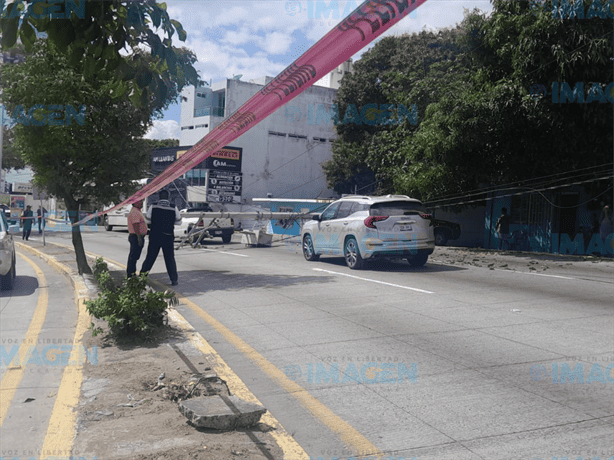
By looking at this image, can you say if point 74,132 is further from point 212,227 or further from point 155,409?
point 212,227

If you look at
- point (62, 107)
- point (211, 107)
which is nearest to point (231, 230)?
point (62, 107)

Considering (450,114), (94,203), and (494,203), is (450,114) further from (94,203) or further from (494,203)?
(94,203)

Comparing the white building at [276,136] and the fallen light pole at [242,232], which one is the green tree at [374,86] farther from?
the fallen light pole at [242,232]

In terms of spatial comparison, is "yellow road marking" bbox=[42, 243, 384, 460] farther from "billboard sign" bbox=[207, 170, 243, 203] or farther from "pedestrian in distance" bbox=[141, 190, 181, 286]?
"billboard sign" bbox=[207, 170, 243, 203]

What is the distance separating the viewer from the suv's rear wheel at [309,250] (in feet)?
56.6

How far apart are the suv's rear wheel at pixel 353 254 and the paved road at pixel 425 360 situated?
230 cm

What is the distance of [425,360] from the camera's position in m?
6.13

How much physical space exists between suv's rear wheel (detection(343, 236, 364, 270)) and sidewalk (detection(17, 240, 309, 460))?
800cm

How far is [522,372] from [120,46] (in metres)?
4.50

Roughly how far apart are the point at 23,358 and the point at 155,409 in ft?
9.73

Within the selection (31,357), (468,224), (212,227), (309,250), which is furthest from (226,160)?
(31,357)

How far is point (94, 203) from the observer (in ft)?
48.0

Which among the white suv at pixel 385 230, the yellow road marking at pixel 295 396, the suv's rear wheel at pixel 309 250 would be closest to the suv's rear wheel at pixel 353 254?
the white suv at pixel 385 230

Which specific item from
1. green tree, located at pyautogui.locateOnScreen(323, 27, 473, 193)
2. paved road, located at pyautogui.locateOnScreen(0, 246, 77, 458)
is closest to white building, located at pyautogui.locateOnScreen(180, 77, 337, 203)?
green tree, located at pyautogui.locateOnScreen(323, 27, 473, 193)
